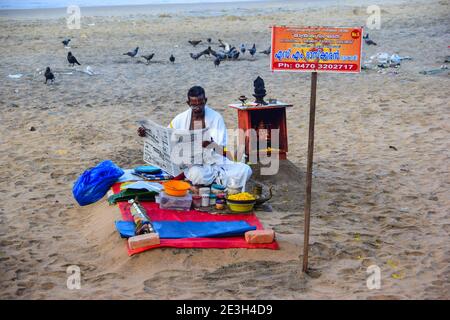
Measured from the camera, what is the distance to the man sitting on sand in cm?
637

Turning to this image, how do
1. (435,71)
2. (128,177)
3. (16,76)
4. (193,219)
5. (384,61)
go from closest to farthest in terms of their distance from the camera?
1. (193,219)
2. (128,177)
3. (435,71)
4. (16,76)
5. (384,61)

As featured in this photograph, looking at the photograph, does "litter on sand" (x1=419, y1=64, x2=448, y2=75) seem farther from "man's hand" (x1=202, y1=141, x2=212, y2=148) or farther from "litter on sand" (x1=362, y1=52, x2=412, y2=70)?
"man's hand" (x1=202, y1=141, x2=212, y2=148)

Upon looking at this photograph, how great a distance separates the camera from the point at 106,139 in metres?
9.34

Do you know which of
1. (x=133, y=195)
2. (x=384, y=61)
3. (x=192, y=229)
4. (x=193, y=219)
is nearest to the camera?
(x=192, y=229)

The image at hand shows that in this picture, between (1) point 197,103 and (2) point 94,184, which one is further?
(2) point 94,184

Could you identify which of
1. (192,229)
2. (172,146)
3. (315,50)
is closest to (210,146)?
(172,146)

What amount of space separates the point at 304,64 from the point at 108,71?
10781 millimetres

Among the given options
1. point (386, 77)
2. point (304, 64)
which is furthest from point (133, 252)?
point (386, 77)

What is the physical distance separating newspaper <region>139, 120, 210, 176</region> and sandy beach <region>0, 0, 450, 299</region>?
2.57 ft

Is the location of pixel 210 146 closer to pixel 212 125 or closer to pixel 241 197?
pixel 212 125

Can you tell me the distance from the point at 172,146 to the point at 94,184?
104cm

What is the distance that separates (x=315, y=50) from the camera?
462 centimetres

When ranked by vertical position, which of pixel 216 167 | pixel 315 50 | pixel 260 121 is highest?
pixel 315 50

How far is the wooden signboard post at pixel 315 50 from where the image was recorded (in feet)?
15.0
